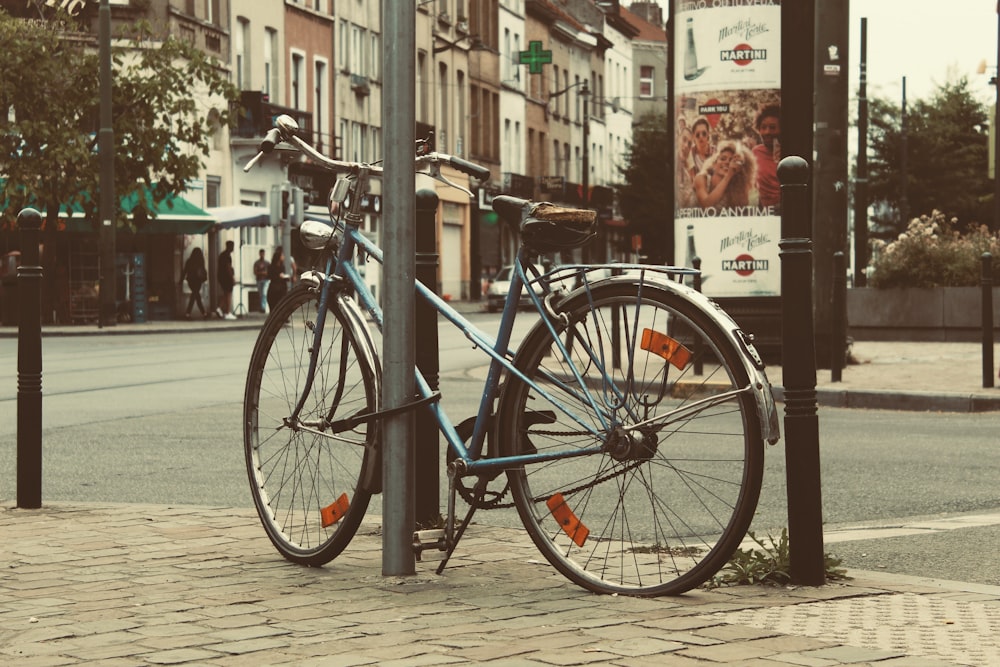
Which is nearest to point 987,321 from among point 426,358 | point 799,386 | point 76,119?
point 426,358

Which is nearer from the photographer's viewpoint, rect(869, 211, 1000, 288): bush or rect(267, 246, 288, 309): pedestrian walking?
rect(869, 211, 1000, 288): bush

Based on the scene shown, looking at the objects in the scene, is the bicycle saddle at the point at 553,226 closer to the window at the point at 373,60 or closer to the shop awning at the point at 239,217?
the shop awning at the point at 239,217

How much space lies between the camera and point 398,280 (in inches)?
218

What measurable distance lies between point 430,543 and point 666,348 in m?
1.10

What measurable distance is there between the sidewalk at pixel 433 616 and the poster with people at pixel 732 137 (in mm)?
12184

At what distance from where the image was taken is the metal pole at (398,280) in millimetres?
5496

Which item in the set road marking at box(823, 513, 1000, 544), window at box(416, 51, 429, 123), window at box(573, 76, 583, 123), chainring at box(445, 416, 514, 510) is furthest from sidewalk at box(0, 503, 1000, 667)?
window at box(573, 76, 583, 123)

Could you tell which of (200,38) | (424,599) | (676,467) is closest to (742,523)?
(676,467)

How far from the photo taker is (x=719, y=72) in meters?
18.2

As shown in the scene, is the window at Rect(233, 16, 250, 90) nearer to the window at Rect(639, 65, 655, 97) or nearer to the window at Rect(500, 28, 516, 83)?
the window at Rect(500, 28, 516, 83)

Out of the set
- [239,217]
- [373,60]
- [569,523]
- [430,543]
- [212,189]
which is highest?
[373,60]

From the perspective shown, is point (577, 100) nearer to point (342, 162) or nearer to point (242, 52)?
point (242, 52)

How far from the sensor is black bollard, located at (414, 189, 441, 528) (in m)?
6.11

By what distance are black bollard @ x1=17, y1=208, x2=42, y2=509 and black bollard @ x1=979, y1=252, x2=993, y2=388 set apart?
9.20 meters
